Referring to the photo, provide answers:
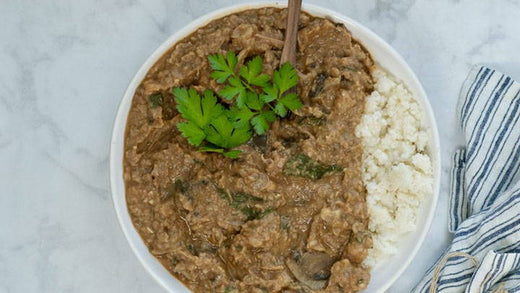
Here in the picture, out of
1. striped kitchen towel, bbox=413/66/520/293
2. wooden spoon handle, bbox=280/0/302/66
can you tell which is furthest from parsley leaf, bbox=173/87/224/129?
striped kitchen towel, bbox=413/66/520/293

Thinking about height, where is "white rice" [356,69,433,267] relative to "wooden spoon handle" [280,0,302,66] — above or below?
below

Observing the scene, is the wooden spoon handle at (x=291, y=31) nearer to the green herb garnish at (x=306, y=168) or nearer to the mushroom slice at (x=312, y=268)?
the green herb garnish at (x=306, y=168)

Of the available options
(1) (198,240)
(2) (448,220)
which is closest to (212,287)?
(1) (198,240)

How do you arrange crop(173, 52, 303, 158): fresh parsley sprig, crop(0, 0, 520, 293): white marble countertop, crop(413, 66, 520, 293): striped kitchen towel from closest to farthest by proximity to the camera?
crop(173, 52, 303, 158): fresh parsley sprig, crop(413, 66, 520, 293): striped kitchen towel, crop(0, 0, 520, 293): white marble countertop

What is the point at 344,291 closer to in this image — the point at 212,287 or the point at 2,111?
the point at 212,287

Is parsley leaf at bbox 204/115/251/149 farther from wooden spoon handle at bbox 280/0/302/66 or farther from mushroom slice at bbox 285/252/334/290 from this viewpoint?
mushroom slice at bbox 285/252/334/290

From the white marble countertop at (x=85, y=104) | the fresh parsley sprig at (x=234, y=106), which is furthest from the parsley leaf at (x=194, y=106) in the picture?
the white marble countertop at (x=85, y=104)
